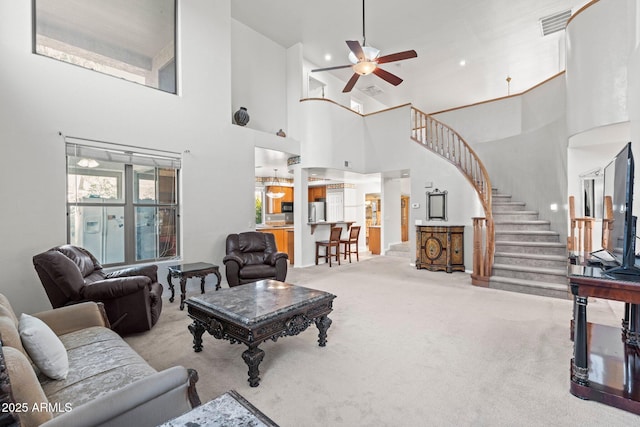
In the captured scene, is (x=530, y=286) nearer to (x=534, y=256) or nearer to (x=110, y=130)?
(x=534, y=256)

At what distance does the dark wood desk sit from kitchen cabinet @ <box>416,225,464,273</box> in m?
3.78

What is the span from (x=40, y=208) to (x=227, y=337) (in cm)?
297

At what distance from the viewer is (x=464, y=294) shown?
178 inches

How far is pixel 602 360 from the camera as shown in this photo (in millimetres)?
2291

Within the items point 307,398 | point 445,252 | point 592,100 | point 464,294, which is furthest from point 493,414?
point 445,252

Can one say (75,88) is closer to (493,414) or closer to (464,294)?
(493,414)

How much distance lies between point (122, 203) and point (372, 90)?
7.83 metres

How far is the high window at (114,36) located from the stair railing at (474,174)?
5.39 metres

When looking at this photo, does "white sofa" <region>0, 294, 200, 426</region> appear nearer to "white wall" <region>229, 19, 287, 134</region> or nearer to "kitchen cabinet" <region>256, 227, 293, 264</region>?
"white wall" <region>229, 19, 287, 134</region>

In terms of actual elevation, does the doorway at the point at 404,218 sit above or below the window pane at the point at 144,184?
below

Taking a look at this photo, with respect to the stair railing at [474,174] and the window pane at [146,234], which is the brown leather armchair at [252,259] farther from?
the stair railing at [474,174]

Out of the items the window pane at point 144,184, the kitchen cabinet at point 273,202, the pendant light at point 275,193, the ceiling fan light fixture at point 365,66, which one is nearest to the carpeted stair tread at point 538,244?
the ceiling fan light fixture at point 365,66

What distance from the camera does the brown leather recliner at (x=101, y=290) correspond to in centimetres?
269

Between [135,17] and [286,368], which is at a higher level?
[135,17]
